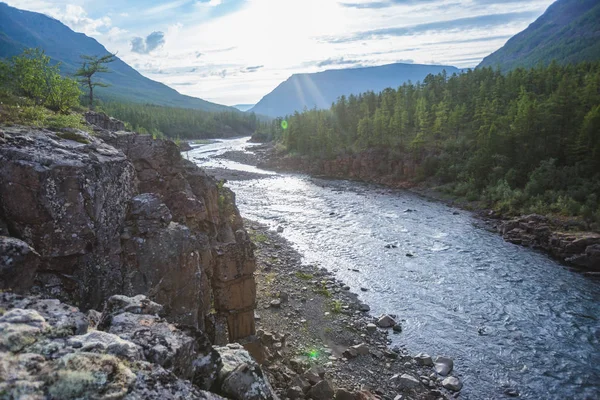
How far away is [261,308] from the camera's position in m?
25.4

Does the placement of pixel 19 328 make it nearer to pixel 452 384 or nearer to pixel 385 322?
pixel 452 384

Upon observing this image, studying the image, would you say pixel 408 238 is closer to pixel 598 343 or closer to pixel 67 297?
pixel 598 343

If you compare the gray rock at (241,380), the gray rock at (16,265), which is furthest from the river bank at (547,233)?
the gray rock at (16,265)

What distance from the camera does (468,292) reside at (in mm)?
28438

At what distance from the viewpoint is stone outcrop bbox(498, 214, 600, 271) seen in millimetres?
33484

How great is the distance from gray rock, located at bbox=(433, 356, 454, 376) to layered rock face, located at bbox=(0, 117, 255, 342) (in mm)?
10517

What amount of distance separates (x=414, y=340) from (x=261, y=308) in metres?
10.4

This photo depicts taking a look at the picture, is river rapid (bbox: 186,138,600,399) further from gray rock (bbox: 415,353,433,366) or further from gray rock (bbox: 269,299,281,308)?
gray rock (bbox: 269,299,281,308)

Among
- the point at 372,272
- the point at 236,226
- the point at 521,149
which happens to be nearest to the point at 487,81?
the point at 521,149

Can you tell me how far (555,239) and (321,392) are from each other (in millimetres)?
32840

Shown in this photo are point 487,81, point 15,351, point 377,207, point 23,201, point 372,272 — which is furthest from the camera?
point 487,81

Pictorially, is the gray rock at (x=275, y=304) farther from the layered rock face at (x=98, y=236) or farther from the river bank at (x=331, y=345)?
the layered rock face at (x=98, y=236)

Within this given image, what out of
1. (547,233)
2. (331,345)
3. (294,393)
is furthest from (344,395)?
(547,233)

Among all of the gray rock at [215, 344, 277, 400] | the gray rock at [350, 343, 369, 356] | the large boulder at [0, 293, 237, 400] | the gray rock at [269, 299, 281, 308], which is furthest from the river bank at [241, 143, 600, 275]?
the large boulder at [0, 293, 237, 400]
